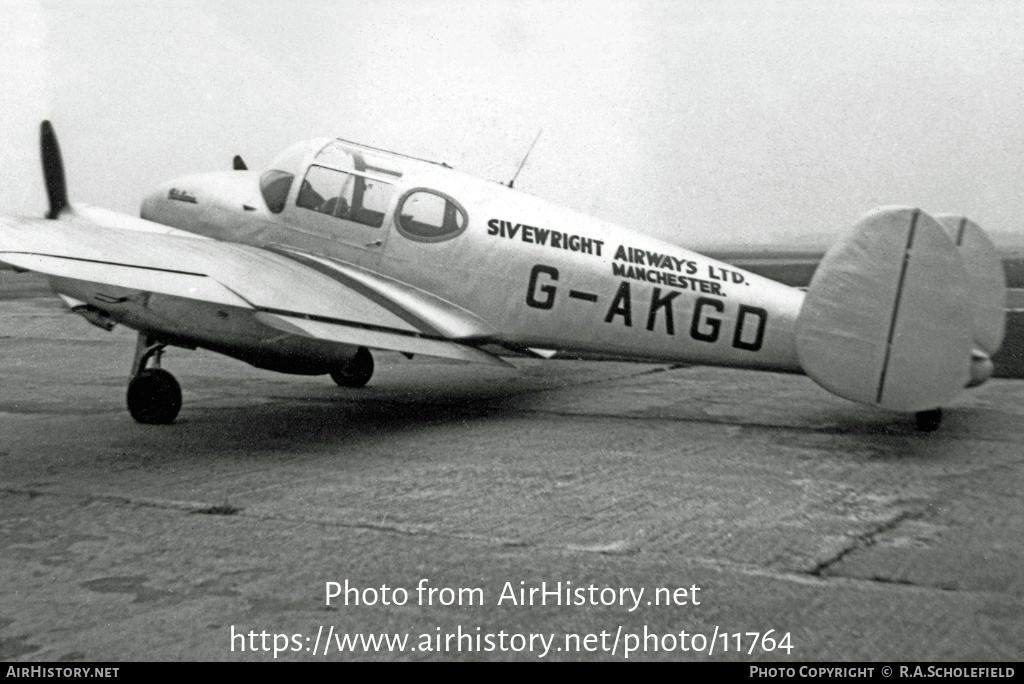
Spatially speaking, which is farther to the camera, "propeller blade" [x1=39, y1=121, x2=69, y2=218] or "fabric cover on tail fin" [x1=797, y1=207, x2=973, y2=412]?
"propeller blade" [x1=39, y1=121, x2=69, y2=218]

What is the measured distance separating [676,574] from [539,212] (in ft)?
15.2

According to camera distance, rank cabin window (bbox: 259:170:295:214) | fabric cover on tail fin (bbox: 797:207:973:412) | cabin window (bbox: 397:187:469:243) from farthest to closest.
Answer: cabin window (bbox: 259:170:295:214) < cabin window (bbox: 397:187:469:243) < fabric cover on tail fin (bbox: 797:207:973:412)

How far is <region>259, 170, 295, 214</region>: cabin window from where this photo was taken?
884 centimetres

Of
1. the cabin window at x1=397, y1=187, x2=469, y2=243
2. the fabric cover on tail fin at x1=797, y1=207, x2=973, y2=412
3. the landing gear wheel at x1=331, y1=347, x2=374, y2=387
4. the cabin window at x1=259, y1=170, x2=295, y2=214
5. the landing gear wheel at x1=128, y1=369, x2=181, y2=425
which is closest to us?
the fabric cover on tail fin at x1=797, y1=207, x2=973, y2=412

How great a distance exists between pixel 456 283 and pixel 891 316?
3383mm

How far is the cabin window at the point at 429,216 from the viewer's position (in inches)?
333

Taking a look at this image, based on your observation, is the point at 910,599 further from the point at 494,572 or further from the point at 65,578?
the point at 65,578

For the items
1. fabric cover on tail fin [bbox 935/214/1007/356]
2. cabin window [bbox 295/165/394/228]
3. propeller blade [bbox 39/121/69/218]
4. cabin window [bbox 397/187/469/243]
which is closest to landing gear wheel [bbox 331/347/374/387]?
cabin window [bbox 295/165/394/228]

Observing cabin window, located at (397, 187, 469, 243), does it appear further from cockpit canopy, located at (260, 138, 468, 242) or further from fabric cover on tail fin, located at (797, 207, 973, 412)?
fabric cover on tail fin, located at (797, 207, 973, 412)

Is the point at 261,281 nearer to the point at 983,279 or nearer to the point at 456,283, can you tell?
the point at 456,283

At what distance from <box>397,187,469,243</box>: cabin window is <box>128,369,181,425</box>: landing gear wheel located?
2.20 meters

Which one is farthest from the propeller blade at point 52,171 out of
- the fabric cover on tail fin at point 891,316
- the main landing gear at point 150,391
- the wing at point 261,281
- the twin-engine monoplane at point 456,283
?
the fabric cover on tail fin at point 891,316

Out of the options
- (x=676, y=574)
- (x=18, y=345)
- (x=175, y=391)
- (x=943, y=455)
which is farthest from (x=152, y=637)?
(x=18, y=345)

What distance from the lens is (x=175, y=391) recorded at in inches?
307
